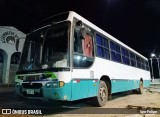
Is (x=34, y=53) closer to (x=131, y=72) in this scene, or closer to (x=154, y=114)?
(x=154, y=114)

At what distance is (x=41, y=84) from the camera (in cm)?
616

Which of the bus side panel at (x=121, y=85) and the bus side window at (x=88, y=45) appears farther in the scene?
the bus side panel at (x=121, y=85)

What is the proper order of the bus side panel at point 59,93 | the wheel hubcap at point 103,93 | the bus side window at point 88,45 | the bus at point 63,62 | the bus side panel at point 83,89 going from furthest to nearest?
the wheel hubcap at point 103,93 → the bus side window at point 88,45 → the bus side panel at point 83,89 → the bus at point 63,62 → the bus side panel at point 59,93

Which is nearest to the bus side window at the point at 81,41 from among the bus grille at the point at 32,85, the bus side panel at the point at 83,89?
the bus side panel at the point at 83,89

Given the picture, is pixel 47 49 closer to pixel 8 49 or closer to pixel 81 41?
pixel 81 41

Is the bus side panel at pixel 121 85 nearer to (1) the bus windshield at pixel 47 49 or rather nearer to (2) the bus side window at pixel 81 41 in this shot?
(2) the bus side window at pixel 81 41

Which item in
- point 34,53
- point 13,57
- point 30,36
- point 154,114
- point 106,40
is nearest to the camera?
point 154,114

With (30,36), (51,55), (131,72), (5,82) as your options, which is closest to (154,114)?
(51,55)

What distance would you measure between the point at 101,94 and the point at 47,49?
2905mm

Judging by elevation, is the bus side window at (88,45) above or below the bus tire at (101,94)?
above

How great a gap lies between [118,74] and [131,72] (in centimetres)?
301

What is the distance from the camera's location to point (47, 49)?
6.60 m

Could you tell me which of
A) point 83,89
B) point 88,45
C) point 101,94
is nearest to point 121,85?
point 101,94

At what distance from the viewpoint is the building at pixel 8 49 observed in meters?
29.4
